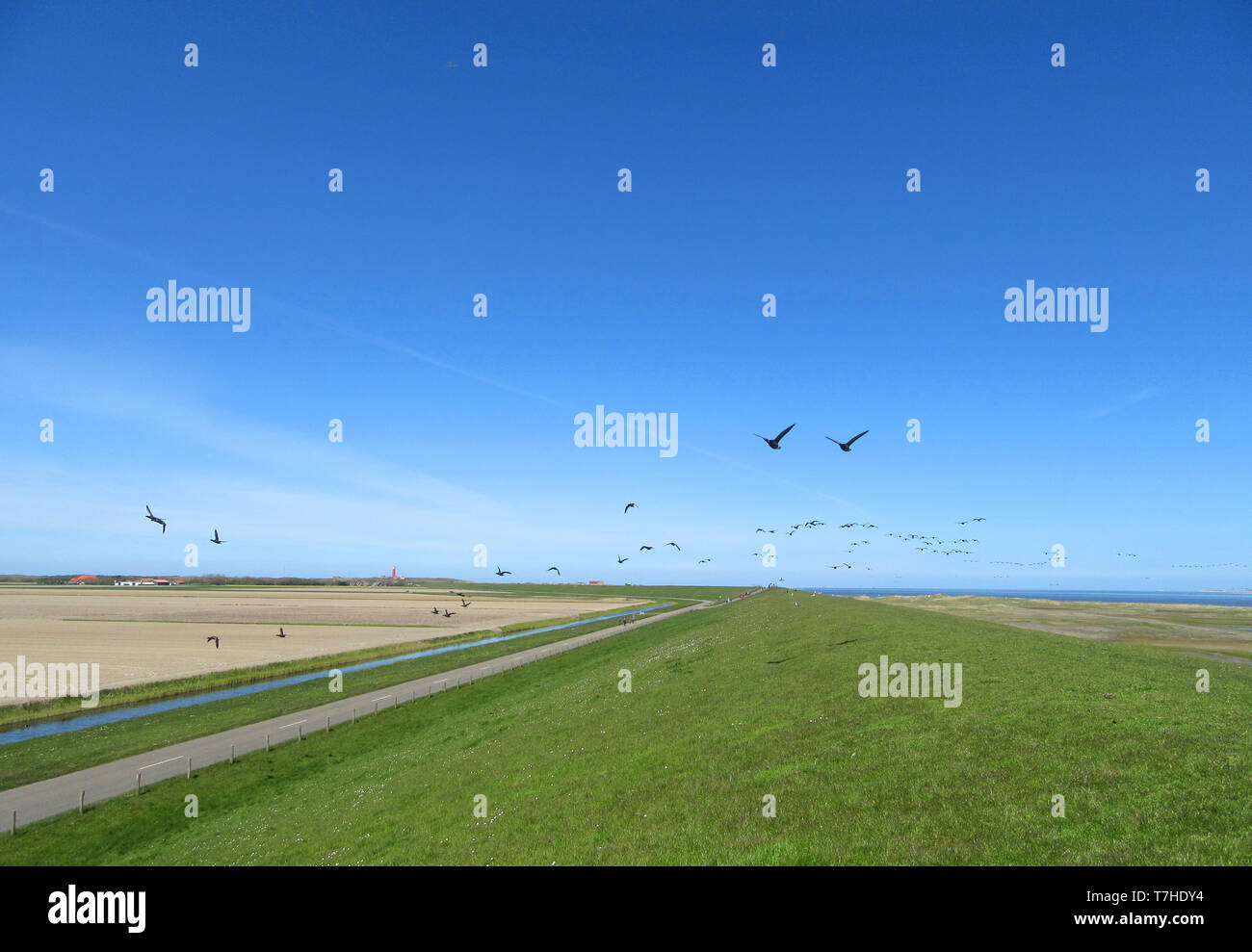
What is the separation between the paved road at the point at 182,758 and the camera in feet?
90.5

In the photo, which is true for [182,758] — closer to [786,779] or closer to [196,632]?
[786,779]

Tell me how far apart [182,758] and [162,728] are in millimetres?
10274

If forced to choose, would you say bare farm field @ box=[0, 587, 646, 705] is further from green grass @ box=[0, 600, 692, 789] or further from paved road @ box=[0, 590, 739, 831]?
paved road @ box=[0, 590, 739, 831]

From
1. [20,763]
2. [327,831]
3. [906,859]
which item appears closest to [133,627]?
[20,763]

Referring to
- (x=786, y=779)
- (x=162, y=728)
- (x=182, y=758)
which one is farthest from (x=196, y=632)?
(x=786, y=779)

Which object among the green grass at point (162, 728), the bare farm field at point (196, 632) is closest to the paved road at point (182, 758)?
the green grass at point (162, 728)

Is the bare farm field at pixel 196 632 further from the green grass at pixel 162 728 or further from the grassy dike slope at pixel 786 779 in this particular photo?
the grassy dike slope at pixel 786 779

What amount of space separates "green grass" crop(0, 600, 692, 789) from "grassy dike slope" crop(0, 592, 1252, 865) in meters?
9.23

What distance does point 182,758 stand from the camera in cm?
3366

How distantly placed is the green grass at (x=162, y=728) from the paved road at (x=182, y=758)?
1.47 metres

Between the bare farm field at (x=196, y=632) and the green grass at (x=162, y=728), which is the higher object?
the green grass at (x=162, y=728)

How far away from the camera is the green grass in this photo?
110 feet
